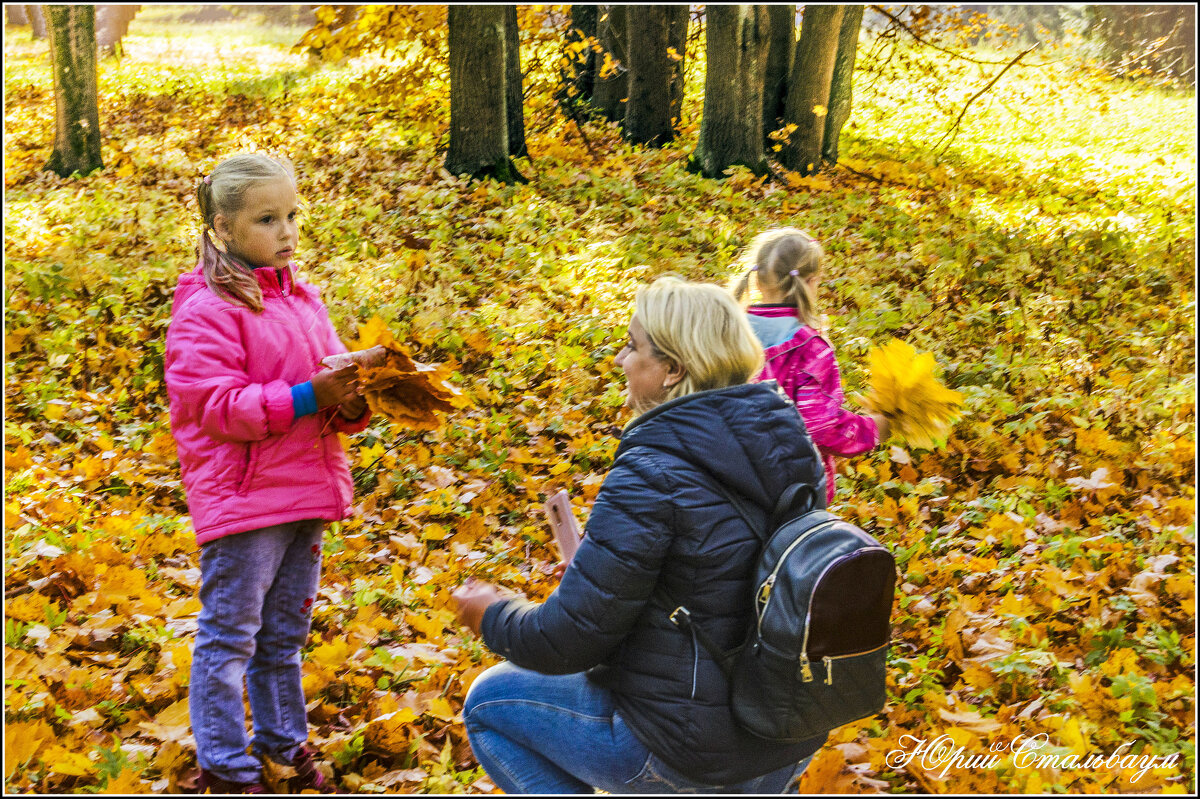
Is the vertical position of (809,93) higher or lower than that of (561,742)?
higher

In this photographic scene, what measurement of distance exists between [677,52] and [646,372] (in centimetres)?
1155

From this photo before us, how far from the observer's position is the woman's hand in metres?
2.43

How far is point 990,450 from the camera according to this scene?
5.77 meters

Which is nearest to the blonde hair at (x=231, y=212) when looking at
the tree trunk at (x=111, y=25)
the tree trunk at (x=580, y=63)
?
the tree trunk at (x=580, y=63)

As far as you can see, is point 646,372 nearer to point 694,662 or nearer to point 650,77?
point 694,662

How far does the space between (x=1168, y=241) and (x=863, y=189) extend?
3.46m

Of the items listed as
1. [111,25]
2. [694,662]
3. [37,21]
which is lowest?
[694,662]

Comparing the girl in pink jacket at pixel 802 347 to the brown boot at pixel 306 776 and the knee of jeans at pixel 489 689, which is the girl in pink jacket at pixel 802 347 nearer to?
the knee of jeans at pixel 489 689

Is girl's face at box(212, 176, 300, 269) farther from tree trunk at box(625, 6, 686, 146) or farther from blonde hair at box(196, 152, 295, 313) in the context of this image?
tree trunk at box(625, 6, 686, 146)

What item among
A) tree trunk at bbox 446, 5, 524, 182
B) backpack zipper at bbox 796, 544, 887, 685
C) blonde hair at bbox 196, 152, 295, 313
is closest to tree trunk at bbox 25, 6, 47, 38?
tree trunk at bbox 446, 5, 524, 182

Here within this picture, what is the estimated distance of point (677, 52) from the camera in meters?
12.8

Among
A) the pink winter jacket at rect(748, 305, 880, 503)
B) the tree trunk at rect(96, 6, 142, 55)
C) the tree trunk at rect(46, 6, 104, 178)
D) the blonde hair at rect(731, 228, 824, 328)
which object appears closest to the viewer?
the pink winter jacket at rect(748, 305, 880, 503)

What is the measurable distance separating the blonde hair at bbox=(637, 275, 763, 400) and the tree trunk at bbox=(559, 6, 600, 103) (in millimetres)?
11966

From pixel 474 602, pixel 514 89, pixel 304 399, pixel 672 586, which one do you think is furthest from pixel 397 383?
pixel 514 89
